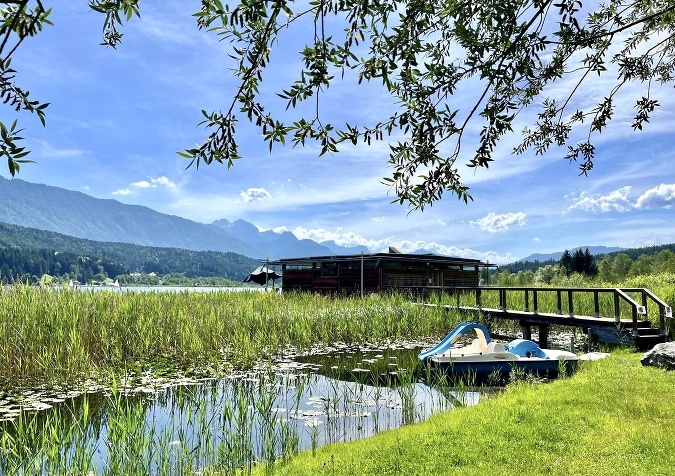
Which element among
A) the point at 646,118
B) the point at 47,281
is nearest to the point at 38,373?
the point at 47,281

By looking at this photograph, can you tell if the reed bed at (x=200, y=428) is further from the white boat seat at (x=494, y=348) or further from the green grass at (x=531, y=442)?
the white boat seat at (x=494, y=348)

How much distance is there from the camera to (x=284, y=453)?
5.99m

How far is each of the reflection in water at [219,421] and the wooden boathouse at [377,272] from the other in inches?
776

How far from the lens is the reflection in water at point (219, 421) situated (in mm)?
5207

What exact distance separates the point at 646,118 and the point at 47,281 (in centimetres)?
1455

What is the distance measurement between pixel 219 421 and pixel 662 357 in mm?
9170

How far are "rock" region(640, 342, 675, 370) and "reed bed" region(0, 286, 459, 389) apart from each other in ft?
26.3

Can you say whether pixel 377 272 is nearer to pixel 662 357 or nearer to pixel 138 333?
pixel 138 333

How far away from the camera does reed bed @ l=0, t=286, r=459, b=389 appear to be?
9656mm

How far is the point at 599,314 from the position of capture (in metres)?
16.0

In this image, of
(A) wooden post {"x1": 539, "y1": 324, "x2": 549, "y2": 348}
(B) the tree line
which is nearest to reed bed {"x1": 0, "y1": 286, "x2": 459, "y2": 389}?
(A) wooden post {"x1": 539, "y1": 324, "x2": 549, "y2": 348}

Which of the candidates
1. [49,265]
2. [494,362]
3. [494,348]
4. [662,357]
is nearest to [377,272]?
[494,348]

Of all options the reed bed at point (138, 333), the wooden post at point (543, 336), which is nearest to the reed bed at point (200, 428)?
the reed bed at point (138, 333)

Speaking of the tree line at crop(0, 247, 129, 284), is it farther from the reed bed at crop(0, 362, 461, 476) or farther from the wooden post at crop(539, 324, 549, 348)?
the reed bed at crop(0, 362, 461, 476)
